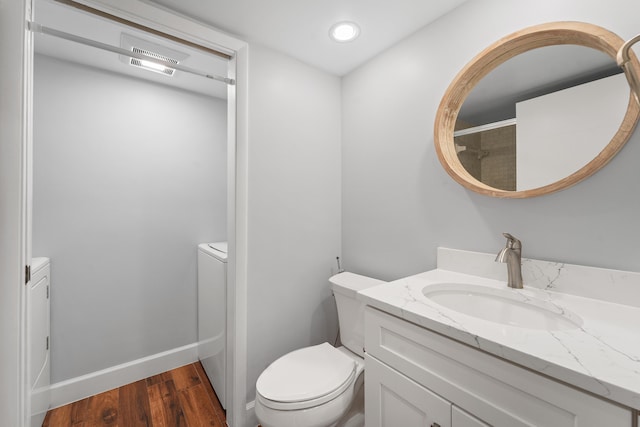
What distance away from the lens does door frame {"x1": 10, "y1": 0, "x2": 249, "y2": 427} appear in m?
0.96

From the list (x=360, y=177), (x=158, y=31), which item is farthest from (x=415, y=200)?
(x=158, y=31)

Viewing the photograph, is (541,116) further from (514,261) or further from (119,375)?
(119,375)

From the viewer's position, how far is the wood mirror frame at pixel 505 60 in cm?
90

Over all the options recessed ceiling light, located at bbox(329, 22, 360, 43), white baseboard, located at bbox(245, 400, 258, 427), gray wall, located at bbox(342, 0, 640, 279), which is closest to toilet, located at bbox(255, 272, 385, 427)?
gray wall, located at bbox(342, 0, 640, 279)

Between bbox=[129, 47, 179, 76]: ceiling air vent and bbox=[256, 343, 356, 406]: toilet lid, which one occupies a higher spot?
bbox=[129, 47, 179, 76]: ceiling air vent

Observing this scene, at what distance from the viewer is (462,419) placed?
2.52ft

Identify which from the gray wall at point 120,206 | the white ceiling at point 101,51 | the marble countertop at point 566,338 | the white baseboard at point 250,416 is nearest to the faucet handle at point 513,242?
the marble countertop at point 566,338

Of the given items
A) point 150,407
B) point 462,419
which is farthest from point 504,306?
point 150,407

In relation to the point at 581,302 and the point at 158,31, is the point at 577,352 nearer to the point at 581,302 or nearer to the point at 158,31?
the point at 581,302

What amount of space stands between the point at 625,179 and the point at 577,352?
0.67 m

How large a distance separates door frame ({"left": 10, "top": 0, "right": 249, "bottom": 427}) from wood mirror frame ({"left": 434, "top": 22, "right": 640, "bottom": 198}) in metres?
1.09

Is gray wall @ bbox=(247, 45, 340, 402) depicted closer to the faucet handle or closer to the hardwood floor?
the hardwood floor

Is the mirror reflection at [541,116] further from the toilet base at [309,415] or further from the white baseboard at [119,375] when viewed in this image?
the white baseboard at [119,375]

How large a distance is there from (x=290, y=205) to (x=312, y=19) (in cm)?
104
